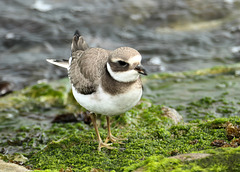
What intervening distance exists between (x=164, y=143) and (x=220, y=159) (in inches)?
59.5

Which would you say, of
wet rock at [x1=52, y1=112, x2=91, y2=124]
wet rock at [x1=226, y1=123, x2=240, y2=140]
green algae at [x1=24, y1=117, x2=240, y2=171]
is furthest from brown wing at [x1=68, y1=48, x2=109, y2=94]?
wet rock at [x1=226, y1=123, x2=240, y2=140]

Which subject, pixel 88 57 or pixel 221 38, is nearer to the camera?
pixel 88 57

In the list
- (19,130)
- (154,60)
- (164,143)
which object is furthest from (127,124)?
(154,60)

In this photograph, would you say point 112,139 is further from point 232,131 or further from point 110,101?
point 232,131

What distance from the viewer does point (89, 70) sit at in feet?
17.4

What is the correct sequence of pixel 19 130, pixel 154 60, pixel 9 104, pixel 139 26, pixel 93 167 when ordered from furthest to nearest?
pixel 139 26
pixel 154 60
pixel 9 104
pixel 19 130
pixel 93 167

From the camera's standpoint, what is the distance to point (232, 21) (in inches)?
591

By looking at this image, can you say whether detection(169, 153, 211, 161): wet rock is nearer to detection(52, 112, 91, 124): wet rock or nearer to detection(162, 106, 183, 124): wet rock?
detection(162, 106, 183, 124): wet rock

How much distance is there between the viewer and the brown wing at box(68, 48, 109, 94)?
201 inches

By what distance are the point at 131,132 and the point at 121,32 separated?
8.89 metres

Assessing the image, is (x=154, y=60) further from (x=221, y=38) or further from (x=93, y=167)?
(x=93, y=167)

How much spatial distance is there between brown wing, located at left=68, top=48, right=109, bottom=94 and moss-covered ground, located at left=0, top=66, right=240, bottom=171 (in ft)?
3.52

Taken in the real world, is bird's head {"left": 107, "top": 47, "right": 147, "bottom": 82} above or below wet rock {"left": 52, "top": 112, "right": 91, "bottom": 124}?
above

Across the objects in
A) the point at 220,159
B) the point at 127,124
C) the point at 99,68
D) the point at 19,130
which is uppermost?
the point at 99,68
